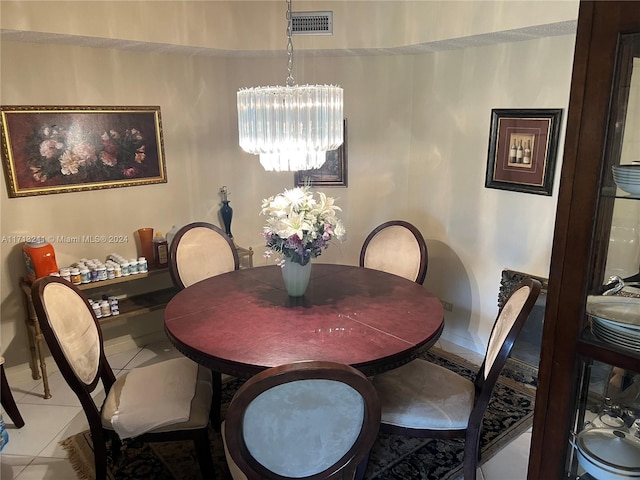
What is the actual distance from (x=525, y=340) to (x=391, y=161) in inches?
65.9

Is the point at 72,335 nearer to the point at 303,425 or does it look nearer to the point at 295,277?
the point at 295,277

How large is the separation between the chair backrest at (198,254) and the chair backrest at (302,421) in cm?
174

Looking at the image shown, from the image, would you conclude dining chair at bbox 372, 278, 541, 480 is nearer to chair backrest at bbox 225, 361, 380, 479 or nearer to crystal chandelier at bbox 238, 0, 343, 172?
chair backrest at bbox 225, 361, 380, 479

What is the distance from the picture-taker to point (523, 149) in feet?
9.80

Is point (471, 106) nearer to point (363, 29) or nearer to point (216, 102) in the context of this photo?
point (363, 29)

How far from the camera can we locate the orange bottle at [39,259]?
9.46ft

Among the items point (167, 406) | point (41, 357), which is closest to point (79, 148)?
point (41, 357)

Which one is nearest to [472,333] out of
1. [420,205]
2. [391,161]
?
[420,205]

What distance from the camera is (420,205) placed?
3754mm

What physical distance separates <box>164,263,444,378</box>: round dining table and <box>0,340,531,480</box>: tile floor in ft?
2.87

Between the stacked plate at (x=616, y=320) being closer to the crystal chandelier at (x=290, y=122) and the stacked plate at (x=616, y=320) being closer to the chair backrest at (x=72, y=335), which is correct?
the crystal chandelier at (x=290, y=122)

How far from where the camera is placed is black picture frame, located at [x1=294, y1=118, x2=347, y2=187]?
150 inches

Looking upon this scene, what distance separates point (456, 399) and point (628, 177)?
130cm

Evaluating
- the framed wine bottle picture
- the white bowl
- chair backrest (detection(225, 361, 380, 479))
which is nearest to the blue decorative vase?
the framed wine bottle picture
